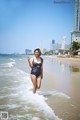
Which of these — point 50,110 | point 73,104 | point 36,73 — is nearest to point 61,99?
point 73,104

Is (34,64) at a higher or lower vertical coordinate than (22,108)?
higher

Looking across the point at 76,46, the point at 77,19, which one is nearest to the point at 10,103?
Answer: the point at 76,46

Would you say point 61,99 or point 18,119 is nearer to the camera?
point 18,119

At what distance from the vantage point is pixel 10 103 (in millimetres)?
7133

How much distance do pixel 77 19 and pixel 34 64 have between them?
174386 mm

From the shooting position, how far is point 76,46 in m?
97.2

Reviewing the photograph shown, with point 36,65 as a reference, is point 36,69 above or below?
below

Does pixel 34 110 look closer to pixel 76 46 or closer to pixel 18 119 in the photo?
pixel 18 119

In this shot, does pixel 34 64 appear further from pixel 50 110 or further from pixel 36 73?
pixel 50 110

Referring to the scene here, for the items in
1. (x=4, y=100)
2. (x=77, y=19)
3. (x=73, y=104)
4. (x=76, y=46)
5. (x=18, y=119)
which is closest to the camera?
(x=18, y=119)

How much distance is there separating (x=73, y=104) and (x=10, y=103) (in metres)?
1.79

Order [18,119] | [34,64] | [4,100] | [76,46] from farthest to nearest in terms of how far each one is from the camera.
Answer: [76,46] < [4,100] < [34,64] < [18,119]

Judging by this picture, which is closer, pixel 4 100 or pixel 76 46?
pixel 4 100

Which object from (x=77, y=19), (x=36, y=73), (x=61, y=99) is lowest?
(x=61, y=99)
